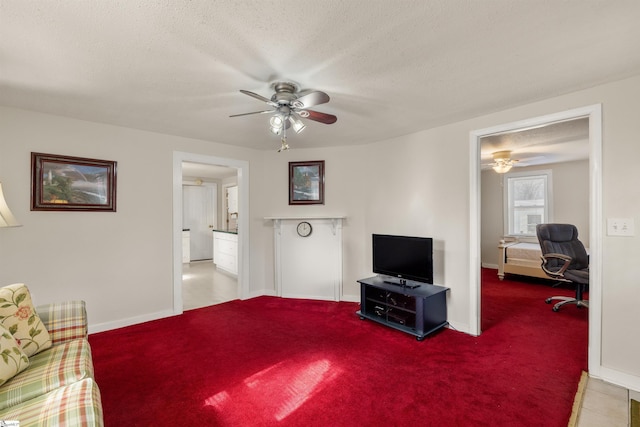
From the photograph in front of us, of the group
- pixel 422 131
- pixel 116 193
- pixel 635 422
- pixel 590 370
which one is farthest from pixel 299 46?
pixel 590 370

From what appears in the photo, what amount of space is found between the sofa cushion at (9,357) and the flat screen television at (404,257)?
3.06 m

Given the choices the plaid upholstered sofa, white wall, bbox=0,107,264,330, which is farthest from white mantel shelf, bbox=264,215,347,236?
the plaid upholstered sofa

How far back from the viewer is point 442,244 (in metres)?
3.30

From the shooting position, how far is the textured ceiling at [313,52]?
1438mm

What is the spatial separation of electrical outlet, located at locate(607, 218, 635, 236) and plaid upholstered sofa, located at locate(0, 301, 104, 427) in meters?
3.34

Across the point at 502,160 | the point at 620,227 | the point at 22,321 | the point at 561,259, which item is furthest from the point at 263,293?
the point at 502,160

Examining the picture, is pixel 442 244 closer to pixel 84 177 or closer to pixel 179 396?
pixel 179 396

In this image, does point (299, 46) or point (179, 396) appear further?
point (179, 396)

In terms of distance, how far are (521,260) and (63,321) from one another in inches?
246

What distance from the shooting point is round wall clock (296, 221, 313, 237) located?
4.33 metres

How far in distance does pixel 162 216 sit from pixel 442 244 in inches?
133

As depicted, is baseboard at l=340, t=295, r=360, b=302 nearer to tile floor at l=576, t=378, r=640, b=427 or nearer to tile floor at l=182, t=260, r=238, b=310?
tile floor at l=182, t=260, r=238, b=310

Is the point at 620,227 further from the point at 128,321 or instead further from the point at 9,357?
the point at 128,321

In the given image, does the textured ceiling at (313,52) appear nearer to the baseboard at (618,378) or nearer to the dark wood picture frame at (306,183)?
the dark wood picture frame at (306,183)
